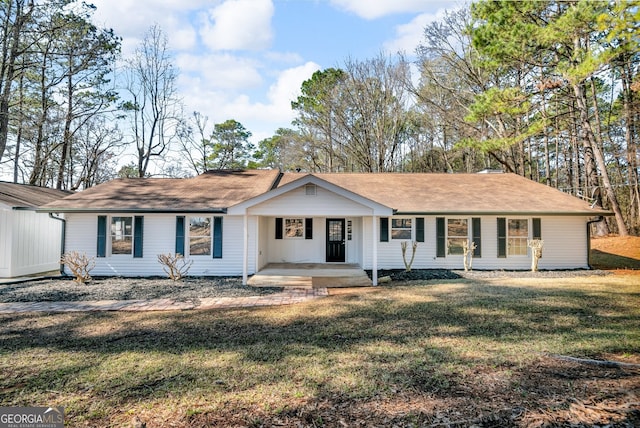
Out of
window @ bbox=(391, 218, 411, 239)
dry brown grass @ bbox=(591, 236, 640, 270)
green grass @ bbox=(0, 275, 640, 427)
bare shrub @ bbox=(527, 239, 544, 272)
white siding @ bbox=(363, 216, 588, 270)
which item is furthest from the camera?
dry brown grass @ bbox=(591, 236, 640, 270)

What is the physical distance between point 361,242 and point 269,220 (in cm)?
364

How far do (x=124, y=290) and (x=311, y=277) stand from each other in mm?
5212

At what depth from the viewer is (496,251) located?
12273 millimetres

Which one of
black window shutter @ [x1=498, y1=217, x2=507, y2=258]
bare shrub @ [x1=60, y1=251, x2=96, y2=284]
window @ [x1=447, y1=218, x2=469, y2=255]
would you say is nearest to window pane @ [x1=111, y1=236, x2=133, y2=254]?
bare shrub @ [x1=60, y1=251, x2=96, y2=284]

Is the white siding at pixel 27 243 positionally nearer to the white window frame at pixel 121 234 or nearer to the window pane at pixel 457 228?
the white window frame at pixel 121 234

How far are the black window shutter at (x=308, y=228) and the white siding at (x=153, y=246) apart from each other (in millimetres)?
2590

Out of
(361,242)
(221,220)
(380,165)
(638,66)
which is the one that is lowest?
(361,242)

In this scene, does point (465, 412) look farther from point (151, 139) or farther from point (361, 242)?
point (151, 139)

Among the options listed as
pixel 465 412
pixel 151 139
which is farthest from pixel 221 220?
pixel 151 139

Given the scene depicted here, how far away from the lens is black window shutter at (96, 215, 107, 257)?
444 inches

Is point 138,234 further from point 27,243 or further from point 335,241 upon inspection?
point 335,241

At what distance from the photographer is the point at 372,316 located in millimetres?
6551

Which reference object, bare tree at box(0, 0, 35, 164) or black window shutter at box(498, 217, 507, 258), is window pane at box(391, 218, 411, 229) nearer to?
black window shutter at box(498, 217, 507, 258)

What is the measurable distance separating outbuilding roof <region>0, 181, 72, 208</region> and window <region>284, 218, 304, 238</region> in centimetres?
861
